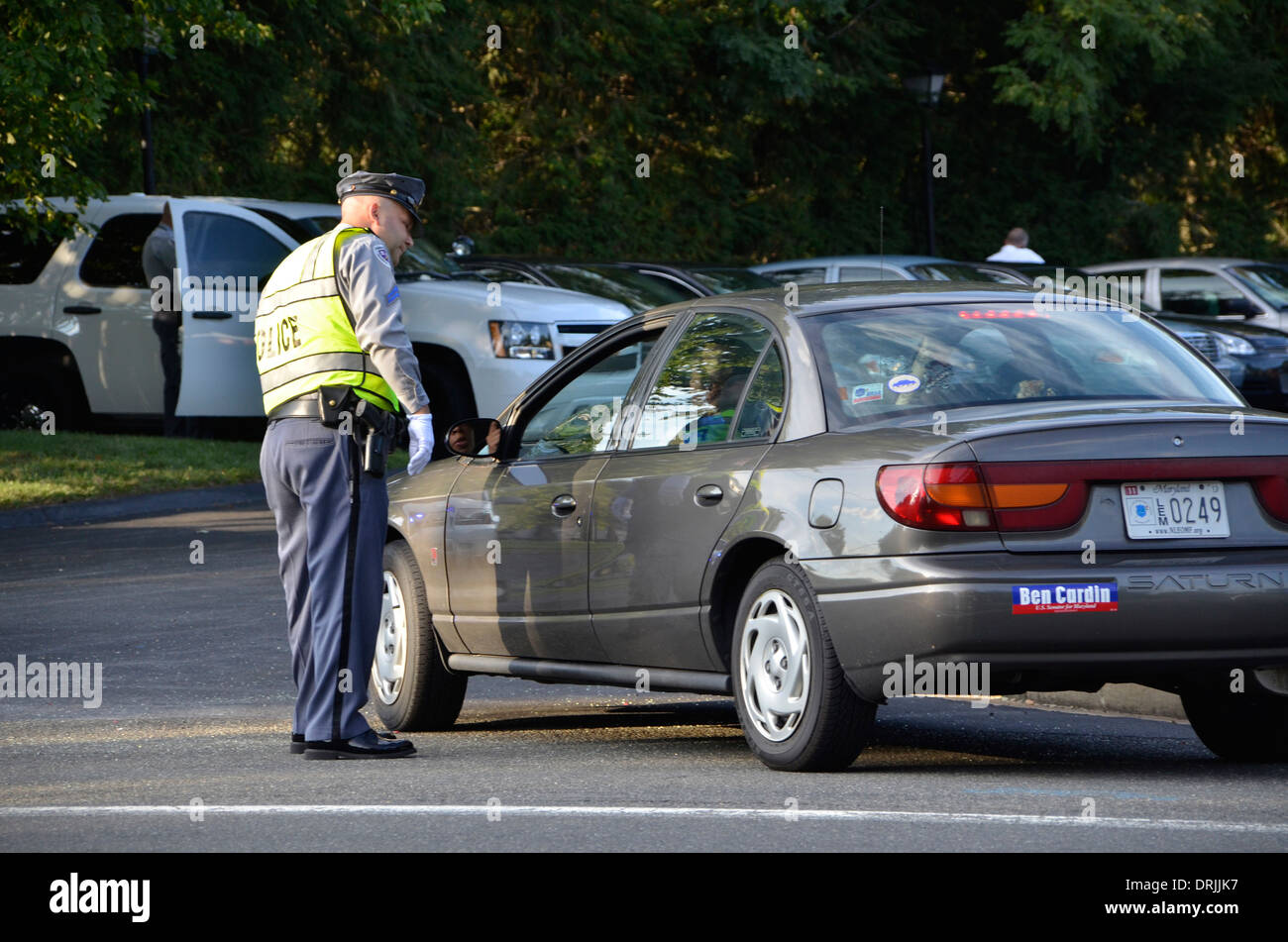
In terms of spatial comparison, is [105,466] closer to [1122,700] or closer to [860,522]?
[1122,700]

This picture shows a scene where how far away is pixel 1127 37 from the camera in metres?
30.0

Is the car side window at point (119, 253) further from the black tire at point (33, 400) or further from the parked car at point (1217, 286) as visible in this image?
the parked car at point (1217, 286)

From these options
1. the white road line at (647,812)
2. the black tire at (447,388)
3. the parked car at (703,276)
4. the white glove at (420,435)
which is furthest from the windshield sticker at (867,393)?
the parked car at (703,276)

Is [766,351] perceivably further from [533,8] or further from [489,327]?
[533,8]

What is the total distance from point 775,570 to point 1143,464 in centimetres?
111

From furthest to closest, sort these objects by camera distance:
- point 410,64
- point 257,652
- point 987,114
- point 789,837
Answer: point 987,114, point 410,64, point 257,652, point 789,837

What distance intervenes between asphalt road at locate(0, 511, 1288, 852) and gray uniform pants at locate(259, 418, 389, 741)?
8.4 inches

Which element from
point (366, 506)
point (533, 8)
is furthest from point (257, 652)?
point (533, 8)

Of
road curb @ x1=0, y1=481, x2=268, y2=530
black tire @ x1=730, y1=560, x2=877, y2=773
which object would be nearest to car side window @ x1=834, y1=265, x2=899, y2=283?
road curb @ x1=0, y1=481, x2=268, y2=530

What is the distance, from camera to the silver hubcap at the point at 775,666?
6.50 m

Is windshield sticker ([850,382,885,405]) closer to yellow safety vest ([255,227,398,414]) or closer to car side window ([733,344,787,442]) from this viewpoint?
car side window ([733,344,787,442])

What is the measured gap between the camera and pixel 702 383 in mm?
7262

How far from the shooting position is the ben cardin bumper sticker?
6.12 meters

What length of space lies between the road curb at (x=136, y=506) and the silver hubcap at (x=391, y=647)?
23.5 ft
